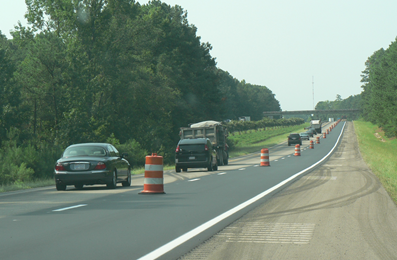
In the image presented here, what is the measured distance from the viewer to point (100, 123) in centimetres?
4425

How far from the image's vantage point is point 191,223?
9.58m

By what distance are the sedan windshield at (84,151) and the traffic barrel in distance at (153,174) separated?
8.18 ft

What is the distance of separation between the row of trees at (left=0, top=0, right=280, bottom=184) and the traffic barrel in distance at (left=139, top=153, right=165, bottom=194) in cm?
938

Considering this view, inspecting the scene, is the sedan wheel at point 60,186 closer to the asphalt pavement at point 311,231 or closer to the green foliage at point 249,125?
the asphalt pavement at point 311,231

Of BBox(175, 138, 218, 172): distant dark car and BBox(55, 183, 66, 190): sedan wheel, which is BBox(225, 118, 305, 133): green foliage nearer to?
BBox(175, 138, 218, 172): distant dark car

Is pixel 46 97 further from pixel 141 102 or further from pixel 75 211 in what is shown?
pixel 75 211

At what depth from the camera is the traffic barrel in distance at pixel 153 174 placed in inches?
595

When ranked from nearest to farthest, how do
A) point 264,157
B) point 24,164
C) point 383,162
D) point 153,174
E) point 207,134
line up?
A: point 153,174, point 24,164, point 264,157, point 383,162, point 207,134

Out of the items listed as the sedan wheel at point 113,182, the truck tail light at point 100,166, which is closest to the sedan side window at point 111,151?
the sedan wheel at point 113,182

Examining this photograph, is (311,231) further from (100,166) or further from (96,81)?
(96,81)

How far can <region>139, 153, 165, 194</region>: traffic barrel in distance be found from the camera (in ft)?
49.6

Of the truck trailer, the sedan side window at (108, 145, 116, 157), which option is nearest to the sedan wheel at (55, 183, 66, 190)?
the sedan side window at (108, 145, 116, 157)

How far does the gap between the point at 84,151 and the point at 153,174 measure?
10.3 feet

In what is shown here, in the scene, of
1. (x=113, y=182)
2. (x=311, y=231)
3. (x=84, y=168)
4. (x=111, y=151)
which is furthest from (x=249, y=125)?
(x=311, y=231)
